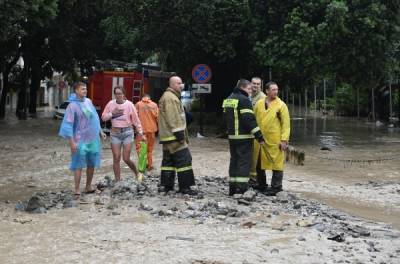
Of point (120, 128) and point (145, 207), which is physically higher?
point (120, 128)

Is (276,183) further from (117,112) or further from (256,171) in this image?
(117,112)

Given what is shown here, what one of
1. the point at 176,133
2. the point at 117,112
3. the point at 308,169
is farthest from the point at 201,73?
the point at 176,133

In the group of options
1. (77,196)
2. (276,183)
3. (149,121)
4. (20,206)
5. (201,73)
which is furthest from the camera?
(201,73)

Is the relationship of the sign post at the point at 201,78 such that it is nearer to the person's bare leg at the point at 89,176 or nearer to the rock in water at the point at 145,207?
the person's bare leg at the point at 89,176

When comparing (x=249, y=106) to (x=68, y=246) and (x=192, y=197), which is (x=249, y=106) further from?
(x=68, y=246)

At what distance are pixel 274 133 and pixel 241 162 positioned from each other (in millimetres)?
767

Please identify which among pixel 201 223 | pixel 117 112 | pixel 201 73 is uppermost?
pixel 201 73

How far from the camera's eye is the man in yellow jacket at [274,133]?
32.7 feet

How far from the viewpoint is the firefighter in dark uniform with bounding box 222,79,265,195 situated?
964cm

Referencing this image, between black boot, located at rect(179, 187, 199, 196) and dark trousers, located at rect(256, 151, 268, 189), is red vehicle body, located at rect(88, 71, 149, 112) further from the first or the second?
black boot, located at rect(179, 187, 199, 196)

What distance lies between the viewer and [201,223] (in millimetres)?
8000

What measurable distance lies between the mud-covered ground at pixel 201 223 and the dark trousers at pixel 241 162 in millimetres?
290

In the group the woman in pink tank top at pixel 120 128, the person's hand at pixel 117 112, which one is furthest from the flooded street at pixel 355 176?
the person's hand at pixel 117 112

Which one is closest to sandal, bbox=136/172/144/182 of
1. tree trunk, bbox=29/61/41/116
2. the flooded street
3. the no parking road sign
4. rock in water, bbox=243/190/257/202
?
rock in water, bbox=243/190/257/202
